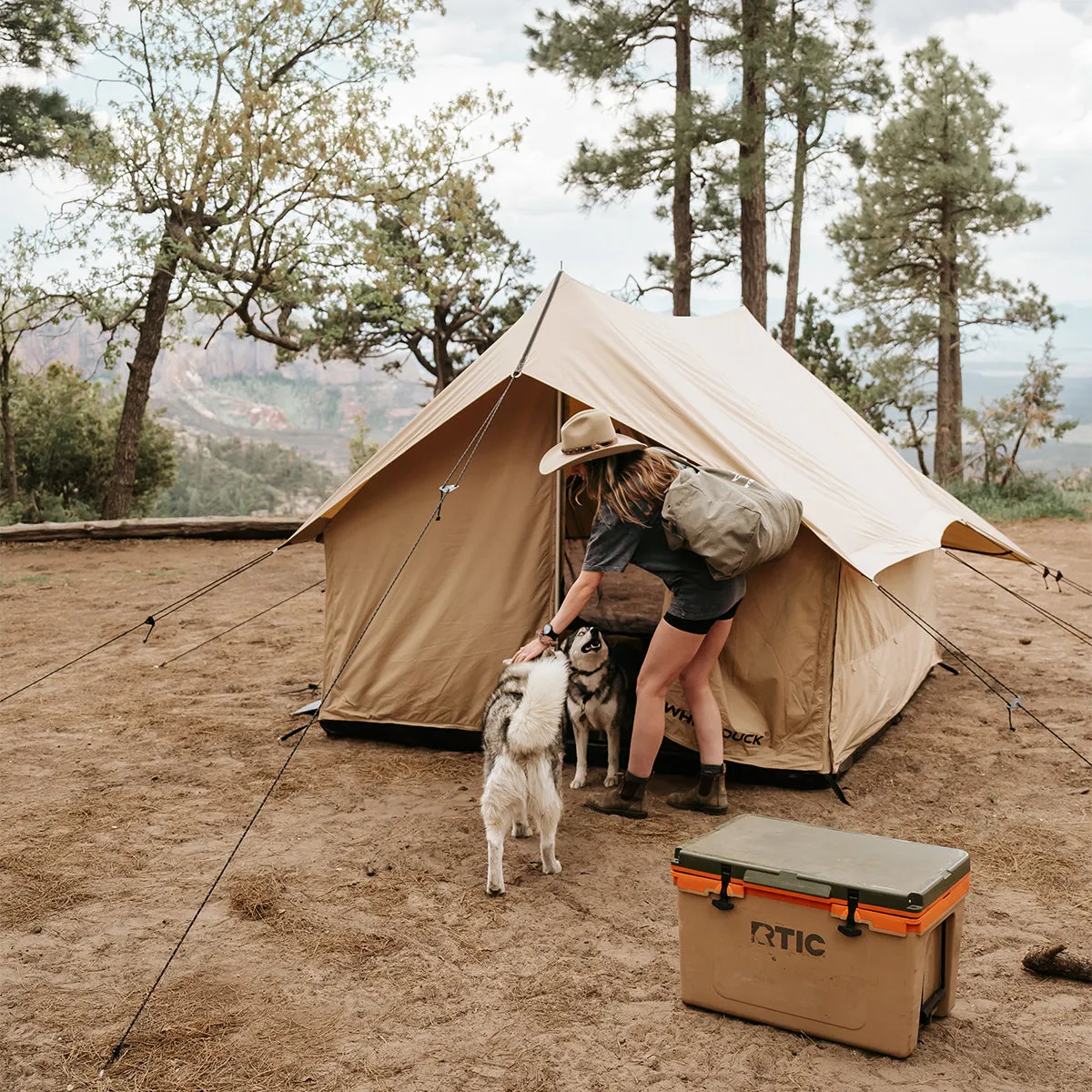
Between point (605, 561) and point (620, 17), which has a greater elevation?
point (620, 17)

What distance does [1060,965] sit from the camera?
322 cm

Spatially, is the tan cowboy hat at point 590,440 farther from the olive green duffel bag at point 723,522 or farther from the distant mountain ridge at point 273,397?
the distant mountain ridge at point 273,397

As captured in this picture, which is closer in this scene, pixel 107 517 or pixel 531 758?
pixel 531 758

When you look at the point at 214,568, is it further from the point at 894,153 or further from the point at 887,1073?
the point at 894,153

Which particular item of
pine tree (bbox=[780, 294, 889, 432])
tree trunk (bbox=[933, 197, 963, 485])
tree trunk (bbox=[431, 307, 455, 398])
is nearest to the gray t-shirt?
tree trunk (bbox=[933, 197, 963, 485])

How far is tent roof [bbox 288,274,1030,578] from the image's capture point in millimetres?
4938

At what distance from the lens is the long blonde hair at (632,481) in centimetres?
438

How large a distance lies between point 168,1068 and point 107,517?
1445 centimetres

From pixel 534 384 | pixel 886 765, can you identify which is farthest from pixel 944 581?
pixel 534 384

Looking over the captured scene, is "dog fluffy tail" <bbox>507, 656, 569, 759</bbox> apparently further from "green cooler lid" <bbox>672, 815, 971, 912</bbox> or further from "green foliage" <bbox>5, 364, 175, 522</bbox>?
"green foliage" <bbox>5, 364, 175, 522</bbox>

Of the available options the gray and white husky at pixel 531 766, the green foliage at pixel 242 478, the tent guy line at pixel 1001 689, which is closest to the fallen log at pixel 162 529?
the green foliage at pixel 242 478

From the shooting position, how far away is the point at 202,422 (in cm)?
3838

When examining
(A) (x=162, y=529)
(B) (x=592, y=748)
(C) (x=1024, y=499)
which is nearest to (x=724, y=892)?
(B) (x=592, y=748)

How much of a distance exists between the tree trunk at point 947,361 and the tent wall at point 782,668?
15887 millimetres
